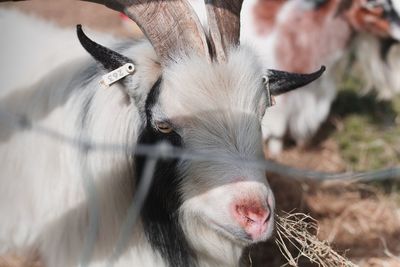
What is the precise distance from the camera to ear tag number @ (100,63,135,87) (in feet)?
9.41

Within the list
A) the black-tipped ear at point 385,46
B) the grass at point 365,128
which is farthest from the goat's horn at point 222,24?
the black-tipped ear at point 385,46

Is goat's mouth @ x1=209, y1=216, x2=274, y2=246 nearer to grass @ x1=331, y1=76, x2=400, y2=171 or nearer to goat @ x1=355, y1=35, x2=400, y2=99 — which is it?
grass @ x1=331, y1=76, x2=400, y2=171

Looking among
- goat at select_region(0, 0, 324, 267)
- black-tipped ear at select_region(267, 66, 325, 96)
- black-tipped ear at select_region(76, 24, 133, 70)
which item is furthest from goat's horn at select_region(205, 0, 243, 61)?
black-tipped ear at select_region(76, 24, 133, 70)

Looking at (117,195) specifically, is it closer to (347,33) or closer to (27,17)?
(27,17)

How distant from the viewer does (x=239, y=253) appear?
323 cm

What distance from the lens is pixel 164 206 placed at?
2982 millimetres

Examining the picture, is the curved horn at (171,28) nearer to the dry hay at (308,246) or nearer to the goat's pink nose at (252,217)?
the goat's pink nose at (252,217)

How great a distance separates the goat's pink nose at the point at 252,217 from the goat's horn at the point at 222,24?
70cm

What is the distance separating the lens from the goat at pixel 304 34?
5.64 meters

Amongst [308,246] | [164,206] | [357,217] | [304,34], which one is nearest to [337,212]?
[357,217]

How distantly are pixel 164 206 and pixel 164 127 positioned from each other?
0.39 meters

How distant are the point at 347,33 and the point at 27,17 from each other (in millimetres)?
2964

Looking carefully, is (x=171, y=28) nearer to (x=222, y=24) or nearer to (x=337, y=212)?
(x=222, y=24)

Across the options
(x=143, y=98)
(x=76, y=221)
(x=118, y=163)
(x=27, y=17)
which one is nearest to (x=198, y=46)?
(x=143, y=98)
